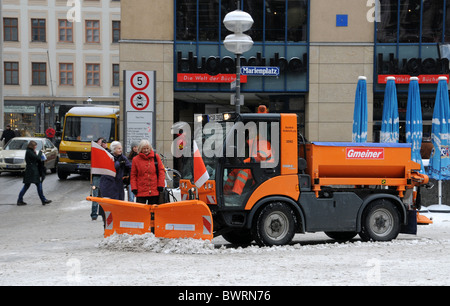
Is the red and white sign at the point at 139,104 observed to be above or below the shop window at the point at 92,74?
below

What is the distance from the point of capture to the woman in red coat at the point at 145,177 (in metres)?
10.9

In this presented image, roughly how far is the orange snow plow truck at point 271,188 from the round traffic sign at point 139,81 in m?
4.79

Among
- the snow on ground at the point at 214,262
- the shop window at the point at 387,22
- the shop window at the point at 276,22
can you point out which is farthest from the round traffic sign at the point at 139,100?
the shop window at the point at 387,22

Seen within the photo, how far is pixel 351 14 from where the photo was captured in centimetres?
2422

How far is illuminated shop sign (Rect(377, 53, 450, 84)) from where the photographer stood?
24062 millimetres

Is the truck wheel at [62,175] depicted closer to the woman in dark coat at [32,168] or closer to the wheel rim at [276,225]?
the woman in dark coat at [32,168]

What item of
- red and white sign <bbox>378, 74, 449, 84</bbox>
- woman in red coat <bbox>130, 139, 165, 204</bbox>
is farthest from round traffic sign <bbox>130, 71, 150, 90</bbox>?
red and white sign <bbox>378, 74, 449, 84</bbox>

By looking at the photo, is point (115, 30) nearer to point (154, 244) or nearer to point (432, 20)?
point (432, 20)

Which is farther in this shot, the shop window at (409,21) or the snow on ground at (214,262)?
the shop window at (409,21)

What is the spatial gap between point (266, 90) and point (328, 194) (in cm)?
1411

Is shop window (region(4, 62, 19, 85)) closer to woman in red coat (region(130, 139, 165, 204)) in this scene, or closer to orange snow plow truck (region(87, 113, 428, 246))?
woman in red coat (region(130, 139, 165, 204))

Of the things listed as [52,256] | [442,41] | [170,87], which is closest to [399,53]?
[442,41]

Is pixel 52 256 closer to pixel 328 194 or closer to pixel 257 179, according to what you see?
pixel 257 179

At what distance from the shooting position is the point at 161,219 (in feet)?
33.1
